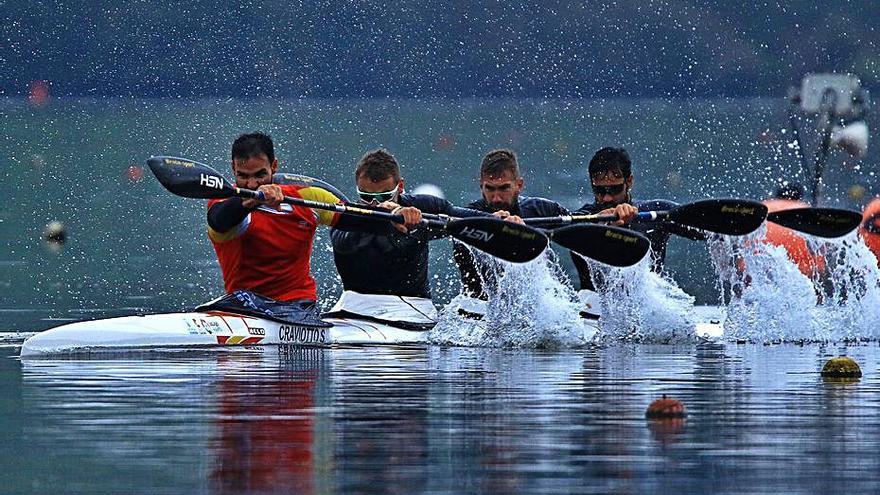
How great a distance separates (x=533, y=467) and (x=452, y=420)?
1612mm

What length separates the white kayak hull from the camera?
13656mm

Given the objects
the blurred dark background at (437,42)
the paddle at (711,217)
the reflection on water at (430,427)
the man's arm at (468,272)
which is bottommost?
the reflection on water at (430,427)

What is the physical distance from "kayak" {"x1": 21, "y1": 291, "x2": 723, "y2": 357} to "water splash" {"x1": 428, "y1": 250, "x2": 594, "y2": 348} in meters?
0.13

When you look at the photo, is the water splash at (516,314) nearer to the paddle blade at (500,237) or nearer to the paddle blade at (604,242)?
the paddle blade at (500,237)

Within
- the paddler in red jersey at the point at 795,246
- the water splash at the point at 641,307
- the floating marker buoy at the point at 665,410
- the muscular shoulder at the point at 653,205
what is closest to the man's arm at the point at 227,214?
the water splash at the point at 641,307

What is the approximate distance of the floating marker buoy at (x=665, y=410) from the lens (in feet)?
29.9

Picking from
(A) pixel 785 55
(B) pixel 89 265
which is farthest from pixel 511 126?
(B) pixel 89 265

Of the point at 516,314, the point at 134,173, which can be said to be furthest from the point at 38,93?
the point at 516,314

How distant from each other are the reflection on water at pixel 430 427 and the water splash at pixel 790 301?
10.5 feet

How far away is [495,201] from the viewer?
54.5 feet

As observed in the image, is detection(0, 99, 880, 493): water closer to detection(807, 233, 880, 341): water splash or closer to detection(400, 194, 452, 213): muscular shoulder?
detection(807, 233, 880, 341): water splash

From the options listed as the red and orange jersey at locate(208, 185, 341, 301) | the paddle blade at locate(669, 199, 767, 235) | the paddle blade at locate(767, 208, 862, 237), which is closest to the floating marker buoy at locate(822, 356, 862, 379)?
the red and orange jersey at locate(208, 185, 341, 301)

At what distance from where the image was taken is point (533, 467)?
24.7ft

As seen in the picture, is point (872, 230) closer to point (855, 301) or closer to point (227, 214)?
point (855, 301)
